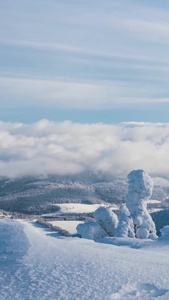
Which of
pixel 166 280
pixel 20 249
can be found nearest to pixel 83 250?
pixel 20 249

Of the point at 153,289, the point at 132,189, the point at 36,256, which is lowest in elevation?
the point at 153,289

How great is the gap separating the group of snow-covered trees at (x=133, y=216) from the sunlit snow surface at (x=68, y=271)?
2820 cm

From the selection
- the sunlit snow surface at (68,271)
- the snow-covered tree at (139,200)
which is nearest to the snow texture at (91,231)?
the snow-covered tree at (139,200)

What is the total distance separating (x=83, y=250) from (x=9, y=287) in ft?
12.5

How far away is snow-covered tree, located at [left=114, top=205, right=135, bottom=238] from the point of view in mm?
40781

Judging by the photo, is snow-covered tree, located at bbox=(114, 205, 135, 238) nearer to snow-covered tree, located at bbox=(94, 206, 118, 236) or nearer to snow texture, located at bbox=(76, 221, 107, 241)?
snow-covered tree, located at bbox=(94, 206, 118, 236)

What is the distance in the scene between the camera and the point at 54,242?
15.0 metres

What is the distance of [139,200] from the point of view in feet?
147

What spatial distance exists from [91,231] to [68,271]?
30.9 meters

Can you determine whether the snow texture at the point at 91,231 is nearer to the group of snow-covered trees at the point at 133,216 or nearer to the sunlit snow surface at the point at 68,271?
the group of snow-covered trees at the point at 133,216

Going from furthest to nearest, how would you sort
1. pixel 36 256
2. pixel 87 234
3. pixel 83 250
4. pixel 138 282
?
pixel 87 234
pixel 83 250
pixel 36 256
pixel 138 282

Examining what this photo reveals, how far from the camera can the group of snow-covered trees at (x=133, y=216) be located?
43.2 m

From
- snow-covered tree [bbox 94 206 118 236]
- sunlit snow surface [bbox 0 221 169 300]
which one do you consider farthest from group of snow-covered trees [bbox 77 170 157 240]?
sunlit snow surface [bbox 0 221 169 300]

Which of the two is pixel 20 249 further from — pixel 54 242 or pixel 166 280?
pixel 166 280
